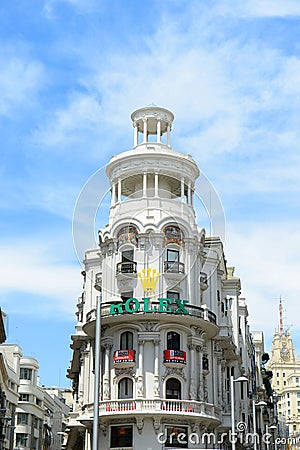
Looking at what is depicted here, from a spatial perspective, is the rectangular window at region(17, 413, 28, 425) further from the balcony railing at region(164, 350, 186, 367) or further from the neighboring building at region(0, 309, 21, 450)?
the balcony railing at region(164, 350, 186, 367)

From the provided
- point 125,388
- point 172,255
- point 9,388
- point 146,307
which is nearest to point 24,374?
point 9,388

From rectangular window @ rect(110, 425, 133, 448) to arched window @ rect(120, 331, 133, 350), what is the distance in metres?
5.95

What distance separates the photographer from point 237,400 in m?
69.3

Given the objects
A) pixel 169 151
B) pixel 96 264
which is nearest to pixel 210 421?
pixel 96 264

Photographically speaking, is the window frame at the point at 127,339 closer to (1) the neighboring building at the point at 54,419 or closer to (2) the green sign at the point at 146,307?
(2) the green sign at the point at 146,307

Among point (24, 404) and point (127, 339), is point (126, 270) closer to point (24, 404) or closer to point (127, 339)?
point (127, 339)

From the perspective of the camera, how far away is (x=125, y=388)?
56.3 meters

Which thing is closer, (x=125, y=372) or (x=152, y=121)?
(x=125, y=372)

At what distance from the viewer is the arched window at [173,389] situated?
56.0 m

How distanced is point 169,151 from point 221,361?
19.1 m

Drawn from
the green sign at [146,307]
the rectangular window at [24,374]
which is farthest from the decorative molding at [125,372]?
the rectangular window at [24,374]

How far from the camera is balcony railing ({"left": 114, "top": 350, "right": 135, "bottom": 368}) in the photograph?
55.8 meters

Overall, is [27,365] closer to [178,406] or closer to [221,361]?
[221,361]

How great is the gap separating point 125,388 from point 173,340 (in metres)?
5.23
